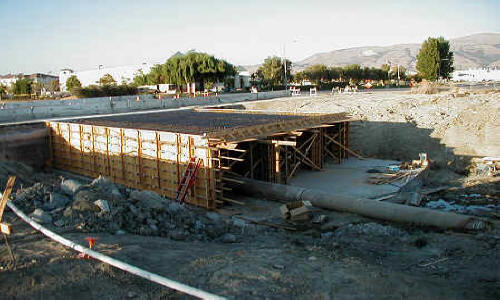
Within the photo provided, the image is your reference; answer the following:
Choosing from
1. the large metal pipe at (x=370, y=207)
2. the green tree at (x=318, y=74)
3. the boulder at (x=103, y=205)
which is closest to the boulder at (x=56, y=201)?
the boulder at (x=103, y=205)

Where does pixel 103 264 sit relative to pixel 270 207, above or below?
above

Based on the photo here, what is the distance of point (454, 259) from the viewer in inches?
409

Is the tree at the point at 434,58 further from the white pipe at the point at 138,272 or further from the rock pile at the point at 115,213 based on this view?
the white pipe at the point at 138,272

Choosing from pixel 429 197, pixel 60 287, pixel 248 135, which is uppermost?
pixel 248 135

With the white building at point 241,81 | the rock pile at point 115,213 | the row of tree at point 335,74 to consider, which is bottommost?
the rock pile at point 115,213

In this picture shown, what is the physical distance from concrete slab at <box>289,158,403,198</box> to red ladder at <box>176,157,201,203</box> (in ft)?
18.7

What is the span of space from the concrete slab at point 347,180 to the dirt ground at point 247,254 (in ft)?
7.39

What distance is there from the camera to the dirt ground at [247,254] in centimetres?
781

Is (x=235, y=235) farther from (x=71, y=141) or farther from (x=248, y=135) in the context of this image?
(x=71, y=141)

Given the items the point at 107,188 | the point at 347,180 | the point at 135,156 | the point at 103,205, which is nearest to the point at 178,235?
the point at 103,205

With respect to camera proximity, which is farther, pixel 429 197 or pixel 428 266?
pixel 429 197

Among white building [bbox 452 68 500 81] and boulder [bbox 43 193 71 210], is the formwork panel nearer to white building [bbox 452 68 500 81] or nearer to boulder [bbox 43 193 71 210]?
→ boulder [bbox 43 193 71 210]

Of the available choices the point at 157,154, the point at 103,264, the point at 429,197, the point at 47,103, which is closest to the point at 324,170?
the point at 429,197

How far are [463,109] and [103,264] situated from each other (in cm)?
3117
